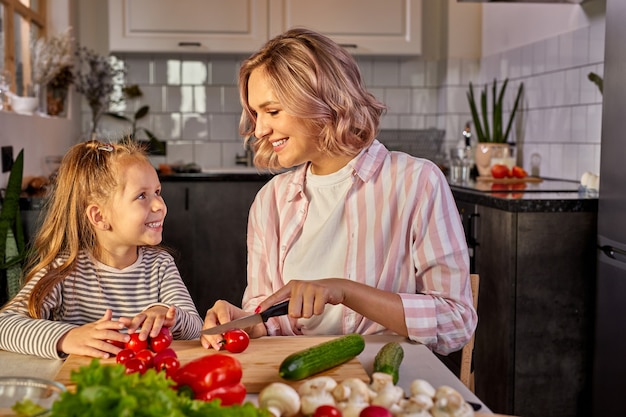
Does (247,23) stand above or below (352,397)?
above

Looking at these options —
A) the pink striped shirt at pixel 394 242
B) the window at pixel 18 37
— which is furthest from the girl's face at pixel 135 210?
the window at pixel 18 37

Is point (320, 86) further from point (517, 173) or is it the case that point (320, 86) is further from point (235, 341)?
point (517, 173)

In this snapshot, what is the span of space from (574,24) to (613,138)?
3.96 ft

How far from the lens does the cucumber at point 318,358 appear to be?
1.19 m

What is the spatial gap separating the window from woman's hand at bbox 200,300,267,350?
2.50 meters

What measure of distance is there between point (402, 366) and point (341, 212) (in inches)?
18.1

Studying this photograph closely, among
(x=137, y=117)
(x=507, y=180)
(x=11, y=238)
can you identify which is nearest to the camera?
(x=11, y=238)

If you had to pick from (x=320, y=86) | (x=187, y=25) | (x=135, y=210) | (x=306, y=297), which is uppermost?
(x=187, y=25)

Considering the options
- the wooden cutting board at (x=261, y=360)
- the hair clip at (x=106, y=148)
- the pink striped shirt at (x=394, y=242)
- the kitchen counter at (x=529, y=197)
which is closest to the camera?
the wooden cutting board at (x=261, y=360)

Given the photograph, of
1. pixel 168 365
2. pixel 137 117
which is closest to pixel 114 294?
pixel 168 365

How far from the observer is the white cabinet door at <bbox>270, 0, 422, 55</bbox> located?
4.79m

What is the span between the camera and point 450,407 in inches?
38.6

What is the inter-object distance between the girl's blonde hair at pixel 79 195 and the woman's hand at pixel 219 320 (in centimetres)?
40

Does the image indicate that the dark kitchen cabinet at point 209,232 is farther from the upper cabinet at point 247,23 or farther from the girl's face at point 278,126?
the girl's face at point 278,126
